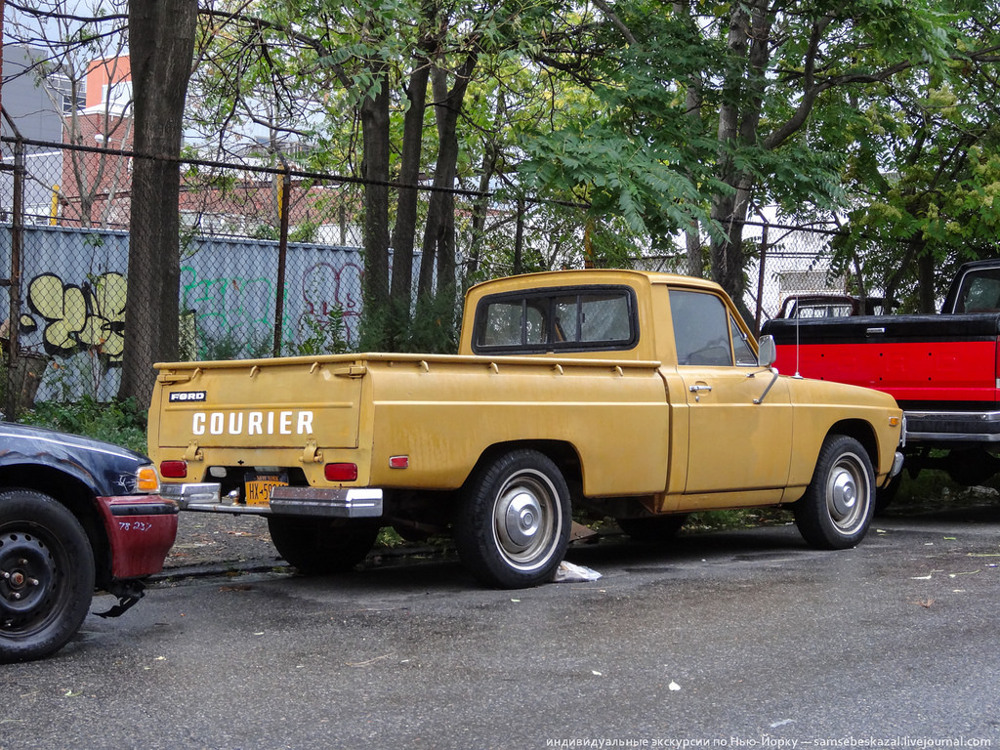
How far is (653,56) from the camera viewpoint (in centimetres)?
1193

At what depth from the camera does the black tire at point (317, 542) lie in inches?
312

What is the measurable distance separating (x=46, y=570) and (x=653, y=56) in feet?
27.9

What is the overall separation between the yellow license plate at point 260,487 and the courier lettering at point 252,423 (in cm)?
27

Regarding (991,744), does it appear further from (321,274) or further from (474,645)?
(321,274)

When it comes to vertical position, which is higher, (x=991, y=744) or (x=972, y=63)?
(x=972, y=63)

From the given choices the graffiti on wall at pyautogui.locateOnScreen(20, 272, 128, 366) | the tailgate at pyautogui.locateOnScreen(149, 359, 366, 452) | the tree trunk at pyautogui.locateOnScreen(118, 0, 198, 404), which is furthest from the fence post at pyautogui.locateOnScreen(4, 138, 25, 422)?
the graffiti on wall at pyautogui.locateOnScreen(20, 272, 128, 366)

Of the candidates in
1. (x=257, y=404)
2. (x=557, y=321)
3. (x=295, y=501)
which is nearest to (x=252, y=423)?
(x=257, y=404)

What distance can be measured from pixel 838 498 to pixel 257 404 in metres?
4.72

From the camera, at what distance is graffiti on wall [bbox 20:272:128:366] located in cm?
1725

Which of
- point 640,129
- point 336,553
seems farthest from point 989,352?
point 336,553

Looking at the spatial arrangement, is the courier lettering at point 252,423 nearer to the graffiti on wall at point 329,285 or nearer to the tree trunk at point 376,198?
the tree trunk at point 376,198

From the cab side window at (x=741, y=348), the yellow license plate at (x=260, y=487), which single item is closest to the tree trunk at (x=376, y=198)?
the cab side window at (x=741, y=348)

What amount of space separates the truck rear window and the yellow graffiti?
9.86 m

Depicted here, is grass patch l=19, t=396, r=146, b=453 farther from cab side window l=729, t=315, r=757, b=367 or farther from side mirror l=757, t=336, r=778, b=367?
side mirror l=757, t=336, r=778, b=367
